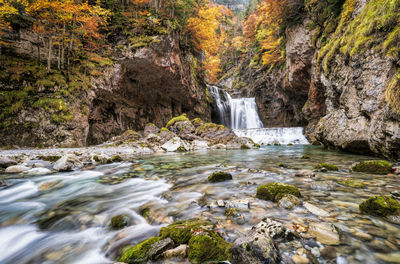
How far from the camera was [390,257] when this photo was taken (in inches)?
54.1

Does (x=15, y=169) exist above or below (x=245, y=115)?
below

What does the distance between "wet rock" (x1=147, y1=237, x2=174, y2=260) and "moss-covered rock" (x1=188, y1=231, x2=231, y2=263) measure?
210 millimetres

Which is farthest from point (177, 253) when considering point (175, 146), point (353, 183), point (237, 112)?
point (237, 112)

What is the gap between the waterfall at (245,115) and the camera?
2709cm

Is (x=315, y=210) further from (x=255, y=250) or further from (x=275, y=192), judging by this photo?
(x=255, y=250)

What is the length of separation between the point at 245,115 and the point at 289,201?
85.6 feet

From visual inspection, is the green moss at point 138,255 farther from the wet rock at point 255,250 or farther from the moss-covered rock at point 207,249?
the wet rock at point 255,250

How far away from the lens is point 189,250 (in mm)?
1510

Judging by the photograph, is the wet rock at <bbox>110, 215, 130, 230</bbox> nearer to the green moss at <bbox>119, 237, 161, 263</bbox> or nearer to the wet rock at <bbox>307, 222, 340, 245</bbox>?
the green moss at <bbox>119, 237, 161, 263</bbox>

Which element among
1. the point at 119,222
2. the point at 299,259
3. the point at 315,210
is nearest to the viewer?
the point at 299,259

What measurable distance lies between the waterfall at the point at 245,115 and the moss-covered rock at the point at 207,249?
2605cm

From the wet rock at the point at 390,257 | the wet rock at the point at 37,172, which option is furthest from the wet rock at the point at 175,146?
the wet rock at the point at 390,257

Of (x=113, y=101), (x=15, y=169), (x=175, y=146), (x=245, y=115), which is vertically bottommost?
(x=175, y=146)

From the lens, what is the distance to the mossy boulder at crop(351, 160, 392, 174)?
399 cm
